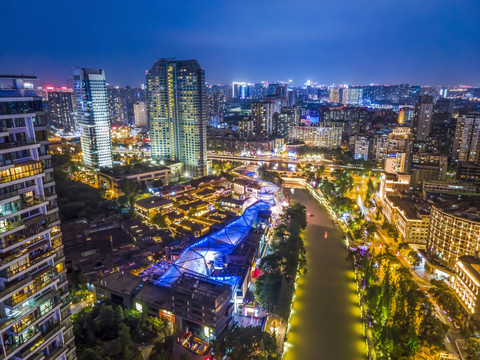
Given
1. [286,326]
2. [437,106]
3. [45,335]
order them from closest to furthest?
[45,335]
[286,326]
[437,106]

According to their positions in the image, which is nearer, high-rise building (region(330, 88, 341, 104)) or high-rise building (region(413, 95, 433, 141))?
high-rise building (region(413, 95, 433, 141))

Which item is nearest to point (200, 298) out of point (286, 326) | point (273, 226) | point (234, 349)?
point (234, 349)

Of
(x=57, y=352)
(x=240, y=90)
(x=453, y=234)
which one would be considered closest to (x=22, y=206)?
(x=57, y=352)

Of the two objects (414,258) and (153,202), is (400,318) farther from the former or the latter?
(153,202)

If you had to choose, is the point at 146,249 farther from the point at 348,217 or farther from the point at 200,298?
the point at 348,217

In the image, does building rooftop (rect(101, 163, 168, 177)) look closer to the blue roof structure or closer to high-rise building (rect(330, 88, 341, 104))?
the blue roof structure

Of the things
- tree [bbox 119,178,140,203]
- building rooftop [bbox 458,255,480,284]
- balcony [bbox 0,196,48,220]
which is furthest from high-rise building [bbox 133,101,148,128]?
balcony [bbox 0,196,48,220]
